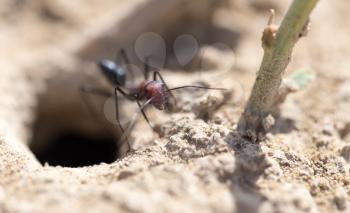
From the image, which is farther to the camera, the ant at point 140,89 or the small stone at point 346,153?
the ant at point 140,89

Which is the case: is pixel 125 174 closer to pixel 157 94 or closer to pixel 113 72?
pixel 157 94

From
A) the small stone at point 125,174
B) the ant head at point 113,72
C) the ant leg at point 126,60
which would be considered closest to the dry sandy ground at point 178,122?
the small stone at point 125,174

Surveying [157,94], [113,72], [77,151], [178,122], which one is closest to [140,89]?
[157,94]

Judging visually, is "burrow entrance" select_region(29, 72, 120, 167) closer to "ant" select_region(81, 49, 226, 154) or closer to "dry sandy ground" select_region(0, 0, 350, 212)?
"dry sandy ground" select_region(0, 0, 350, 212)

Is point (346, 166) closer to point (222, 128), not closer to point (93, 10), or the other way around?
point (222, 128)

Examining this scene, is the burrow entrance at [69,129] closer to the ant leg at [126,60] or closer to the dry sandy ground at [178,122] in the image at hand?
the dry sandy ground at [178,122]

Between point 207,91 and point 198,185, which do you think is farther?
point 207,91

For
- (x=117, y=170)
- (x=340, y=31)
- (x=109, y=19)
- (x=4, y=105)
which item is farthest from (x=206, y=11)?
(x=117, y=170)
